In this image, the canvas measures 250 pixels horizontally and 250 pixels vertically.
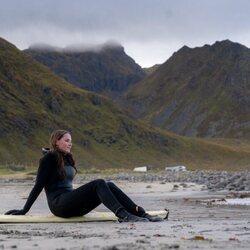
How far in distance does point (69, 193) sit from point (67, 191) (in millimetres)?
210

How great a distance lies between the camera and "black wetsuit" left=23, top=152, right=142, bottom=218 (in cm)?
1173

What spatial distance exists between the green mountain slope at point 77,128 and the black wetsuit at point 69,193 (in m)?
125

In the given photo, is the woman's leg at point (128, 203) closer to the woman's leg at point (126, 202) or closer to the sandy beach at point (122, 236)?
the woman's leg at point (126, 202)

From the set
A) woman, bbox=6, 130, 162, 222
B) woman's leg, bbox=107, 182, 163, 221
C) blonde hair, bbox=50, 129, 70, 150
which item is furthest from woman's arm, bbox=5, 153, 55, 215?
woman's leg, bbox=107, 182, 163, 221

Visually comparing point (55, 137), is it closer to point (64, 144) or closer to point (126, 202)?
point (64, 144)

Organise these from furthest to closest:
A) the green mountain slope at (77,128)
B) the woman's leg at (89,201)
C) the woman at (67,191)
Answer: the green mountain slope at (77,128) < the woman at (67,191) < the woman's leg at (89,201)

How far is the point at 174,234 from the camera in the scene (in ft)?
30.6

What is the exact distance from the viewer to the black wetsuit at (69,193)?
11.7 metres

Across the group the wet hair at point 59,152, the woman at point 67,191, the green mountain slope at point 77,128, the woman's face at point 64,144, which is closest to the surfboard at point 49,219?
the woman at point 67,191

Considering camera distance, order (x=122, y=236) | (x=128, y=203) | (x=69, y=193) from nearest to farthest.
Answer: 1. (x=122, y=236)
2. (x=128, y=203)
3. (x=69, y=193)

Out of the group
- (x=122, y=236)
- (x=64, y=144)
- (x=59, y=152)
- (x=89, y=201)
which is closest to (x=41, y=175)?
(x=59, y=152)

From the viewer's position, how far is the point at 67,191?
12.3 m

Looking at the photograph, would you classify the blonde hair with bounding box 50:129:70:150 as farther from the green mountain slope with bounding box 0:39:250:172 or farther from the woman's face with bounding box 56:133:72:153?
the green mountain slope with bounding box 0:39:250:172

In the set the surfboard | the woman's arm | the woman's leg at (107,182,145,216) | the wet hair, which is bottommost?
the surfboard
